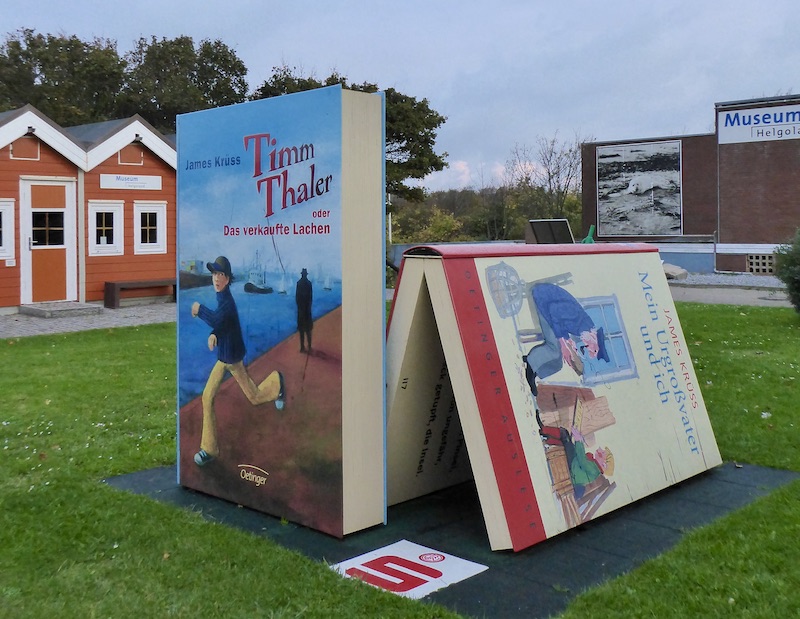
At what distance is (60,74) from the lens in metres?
43.9

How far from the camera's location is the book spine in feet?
14.3

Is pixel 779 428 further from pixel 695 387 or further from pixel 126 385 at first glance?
pixel 126 385

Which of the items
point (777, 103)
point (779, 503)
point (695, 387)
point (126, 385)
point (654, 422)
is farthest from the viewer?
point (777, 103)

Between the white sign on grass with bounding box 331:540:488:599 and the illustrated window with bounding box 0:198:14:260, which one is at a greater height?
the illustrated window with bounding box 0:198:14:260

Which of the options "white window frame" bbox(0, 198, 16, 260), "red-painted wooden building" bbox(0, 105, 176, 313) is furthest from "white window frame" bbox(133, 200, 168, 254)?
"white window frame" bbox(0, 198, 16, 260)

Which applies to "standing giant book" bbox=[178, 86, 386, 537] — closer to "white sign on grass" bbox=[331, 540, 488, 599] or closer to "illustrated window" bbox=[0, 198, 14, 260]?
"white sign on grass" bbox=[331, 540, 488, 599]

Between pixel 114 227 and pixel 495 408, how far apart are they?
51.3 feet

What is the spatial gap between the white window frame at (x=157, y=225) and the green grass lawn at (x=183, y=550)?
1122 centimetres

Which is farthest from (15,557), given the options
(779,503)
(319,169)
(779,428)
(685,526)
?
(779,428)

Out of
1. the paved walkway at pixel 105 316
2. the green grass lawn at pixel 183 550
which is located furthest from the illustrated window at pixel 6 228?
the green grass lawn at pixel 183 550

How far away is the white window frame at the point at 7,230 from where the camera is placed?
16391mm

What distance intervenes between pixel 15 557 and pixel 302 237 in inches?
85.0

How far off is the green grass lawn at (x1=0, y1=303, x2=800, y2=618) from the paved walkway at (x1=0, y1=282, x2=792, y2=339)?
694 centimetres

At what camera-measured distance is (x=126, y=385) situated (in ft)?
29.4
